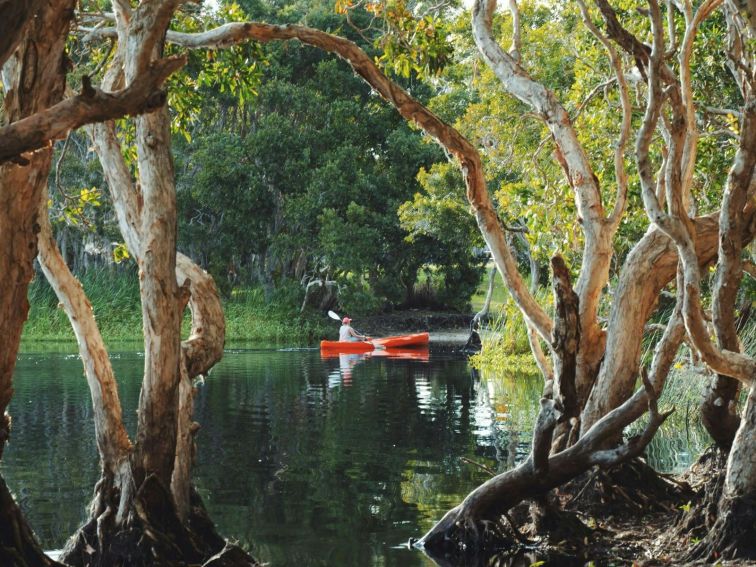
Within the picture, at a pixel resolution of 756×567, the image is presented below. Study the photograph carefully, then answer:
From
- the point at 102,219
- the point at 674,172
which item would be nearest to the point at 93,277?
the point at 102,219

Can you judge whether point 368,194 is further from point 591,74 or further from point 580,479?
point 580,479

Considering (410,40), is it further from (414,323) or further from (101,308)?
(101,308)

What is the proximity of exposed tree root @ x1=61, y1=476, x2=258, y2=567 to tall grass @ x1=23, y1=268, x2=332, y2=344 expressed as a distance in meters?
32.1

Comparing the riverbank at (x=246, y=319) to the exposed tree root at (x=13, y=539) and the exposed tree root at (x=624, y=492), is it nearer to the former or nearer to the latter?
the exposed tree root at (x=624, y=492)

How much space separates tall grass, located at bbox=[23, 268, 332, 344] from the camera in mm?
41812

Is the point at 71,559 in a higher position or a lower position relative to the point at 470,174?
lower

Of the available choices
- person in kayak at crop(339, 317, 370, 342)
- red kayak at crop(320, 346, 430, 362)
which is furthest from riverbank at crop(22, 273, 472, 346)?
red kayak at crop(320, 346, 430, 362)

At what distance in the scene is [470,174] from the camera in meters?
11.2

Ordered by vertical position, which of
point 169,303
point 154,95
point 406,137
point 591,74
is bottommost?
point 169,303

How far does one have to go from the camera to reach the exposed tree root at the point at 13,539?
24.1 ft

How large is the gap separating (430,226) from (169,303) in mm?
27580

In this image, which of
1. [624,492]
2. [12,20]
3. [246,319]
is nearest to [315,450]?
[624,492]

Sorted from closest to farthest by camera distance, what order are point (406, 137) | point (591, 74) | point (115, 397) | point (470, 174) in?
point (115, 397)
point (470, 174)
point (591, 74)
point (406, 137)

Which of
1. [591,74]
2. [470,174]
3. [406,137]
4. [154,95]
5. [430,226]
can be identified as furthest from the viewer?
[406,137]
